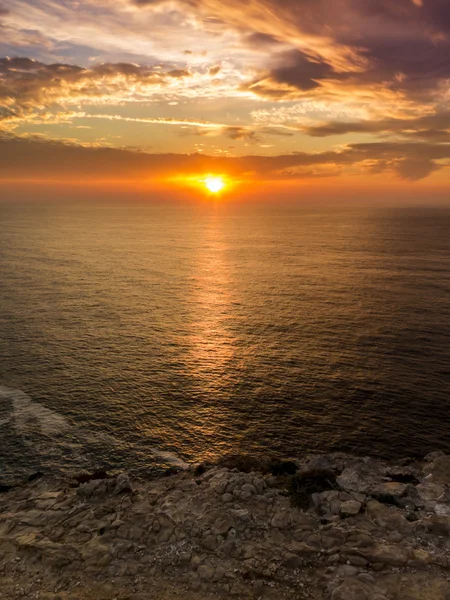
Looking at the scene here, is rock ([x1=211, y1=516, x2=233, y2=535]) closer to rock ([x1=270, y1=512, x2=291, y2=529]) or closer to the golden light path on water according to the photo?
rock ([x1=270, y1=512, x2=291, y2=529])

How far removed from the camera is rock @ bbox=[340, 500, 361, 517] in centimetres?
3425

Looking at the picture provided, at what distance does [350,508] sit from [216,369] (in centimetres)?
3715

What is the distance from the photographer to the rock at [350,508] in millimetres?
34247

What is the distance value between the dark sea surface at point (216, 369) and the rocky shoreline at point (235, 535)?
6700 mm

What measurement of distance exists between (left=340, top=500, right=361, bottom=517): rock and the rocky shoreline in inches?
6.0

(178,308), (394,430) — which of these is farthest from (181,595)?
(178,308)

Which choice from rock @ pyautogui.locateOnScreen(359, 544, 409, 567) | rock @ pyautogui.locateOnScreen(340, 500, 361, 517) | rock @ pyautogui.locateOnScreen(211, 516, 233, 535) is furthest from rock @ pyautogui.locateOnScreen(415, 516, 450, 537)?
rock @ pyautogui.locateOnScreen(211, 516, 233, 535)

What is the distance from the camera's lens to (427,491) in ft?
125

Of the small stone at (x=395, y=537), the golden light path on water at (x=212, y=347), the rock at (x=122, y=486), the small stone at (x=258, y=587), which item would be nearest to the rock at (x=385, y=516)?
the small stone at (x=395, y=537)

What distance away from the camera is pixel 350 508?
34.7 m

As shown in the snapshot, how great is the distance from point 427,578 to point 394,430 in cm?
2470

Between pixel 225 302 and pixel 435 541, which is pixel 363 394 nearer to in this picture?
pixel 435 541

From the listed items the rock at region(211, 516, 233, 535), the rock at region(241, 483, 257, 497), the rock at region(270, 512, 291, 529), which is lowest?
the rock at region(211, 516, 233, 535)

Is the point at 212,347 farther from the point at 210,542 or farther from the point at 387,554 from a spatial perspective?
the point at 387,554
